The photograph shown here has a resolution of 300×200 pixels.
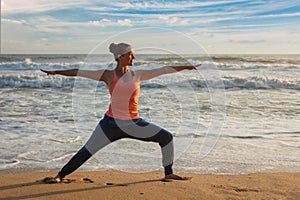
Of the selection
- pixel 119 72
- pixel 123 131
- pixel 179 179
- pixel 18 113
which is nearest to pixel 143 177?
pixel 179 179

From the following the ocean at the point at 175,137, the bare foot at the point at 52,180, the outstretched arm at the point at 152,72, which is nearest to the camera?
the outstretched arm at the point at 152,72

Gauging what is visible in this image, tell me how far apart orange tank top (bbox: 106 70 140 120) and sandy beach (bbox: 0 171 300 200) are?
78 centimetres

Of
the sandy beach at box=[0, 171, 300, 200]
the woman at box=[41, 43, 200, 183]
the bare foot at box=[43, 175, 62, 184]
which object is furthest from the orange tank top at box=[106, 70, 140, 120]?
the bare foot at box=[43, 175, 62, 184]

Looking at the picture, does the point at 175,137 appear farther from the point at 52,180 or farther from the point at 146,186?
the point at 52,180

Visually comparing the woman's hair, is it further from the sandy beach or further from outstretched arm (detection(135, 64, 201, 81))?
the sandy beach

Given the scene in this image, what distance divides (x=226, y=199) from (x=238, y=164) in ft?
4.90

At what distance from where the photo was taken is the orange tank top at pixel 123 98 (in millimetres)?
3730

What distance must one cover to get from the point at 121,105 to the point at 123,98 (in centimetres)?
9

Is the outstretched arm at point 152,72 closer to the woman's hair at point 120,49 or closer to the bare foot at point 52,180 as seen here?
the woman's hair at point 120,49

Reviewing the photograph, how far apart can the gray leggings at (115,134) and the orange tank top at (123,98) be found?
0.22ft

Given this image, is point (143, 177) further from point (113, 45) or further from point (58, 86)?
point (58, 86)

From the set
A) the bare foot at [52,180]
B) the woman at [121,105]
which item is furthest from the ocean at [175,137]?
the woman at [121,105]

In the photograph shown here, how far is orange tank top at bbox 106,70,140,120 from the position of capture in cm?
373

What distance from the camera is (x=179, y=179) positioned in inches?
165
